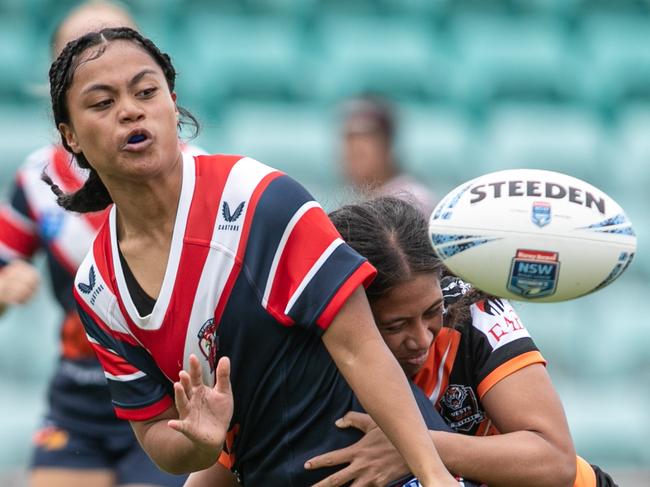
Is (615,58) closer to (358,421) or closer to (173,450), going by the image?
(358,421)

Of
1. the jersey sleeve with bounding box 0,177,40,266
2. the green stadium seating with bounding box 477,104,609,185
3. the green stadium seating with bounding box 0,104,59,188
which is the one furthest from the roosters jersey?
the green stadium seating with bounding box 477,104,609,185

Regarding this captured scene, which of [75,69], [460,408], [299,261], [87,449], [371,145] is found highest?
[371,145]

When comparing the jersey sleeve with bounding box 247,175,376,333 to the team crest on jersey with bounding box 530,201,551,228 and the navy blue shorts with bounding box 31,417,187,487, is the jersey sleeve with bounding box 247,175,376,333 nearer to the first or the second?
the team crest on jersey with bounding box 530,201,551,228

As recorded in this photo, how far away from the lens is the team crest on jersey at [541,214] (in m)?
2.99

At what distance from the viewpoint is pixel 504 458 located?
123 inches

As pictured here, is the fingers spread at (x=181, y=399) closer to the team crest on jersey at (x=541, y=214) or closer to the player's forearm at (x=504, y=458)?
the player's forearm at (x=504, y=458)

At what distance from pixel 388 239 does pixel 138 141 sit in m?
0.67

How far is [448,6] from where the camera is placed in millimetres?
8031

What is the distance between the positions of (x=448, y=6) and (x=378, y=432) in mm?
5282

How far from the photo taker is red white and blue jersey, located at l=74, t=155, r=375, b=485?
3.03m

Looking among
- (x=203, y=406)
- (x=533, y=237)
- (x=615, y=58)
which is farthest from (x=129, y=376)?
(x=615, y=58)

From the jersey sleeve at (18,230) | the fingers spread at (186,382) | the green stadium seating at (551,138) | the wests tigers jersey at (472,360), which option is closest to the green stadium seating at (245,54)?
the green stadium seating at (551,138)

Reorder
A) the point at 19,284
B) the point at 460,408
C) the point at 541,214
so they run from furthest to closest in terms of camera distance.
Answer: the point at 19,284 → the point at 460,408 → the point at 541,214

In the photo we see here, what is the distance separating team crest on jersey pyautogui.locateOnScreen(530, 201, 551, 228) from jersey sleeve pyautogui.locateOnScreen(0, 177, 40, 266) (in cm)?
248
